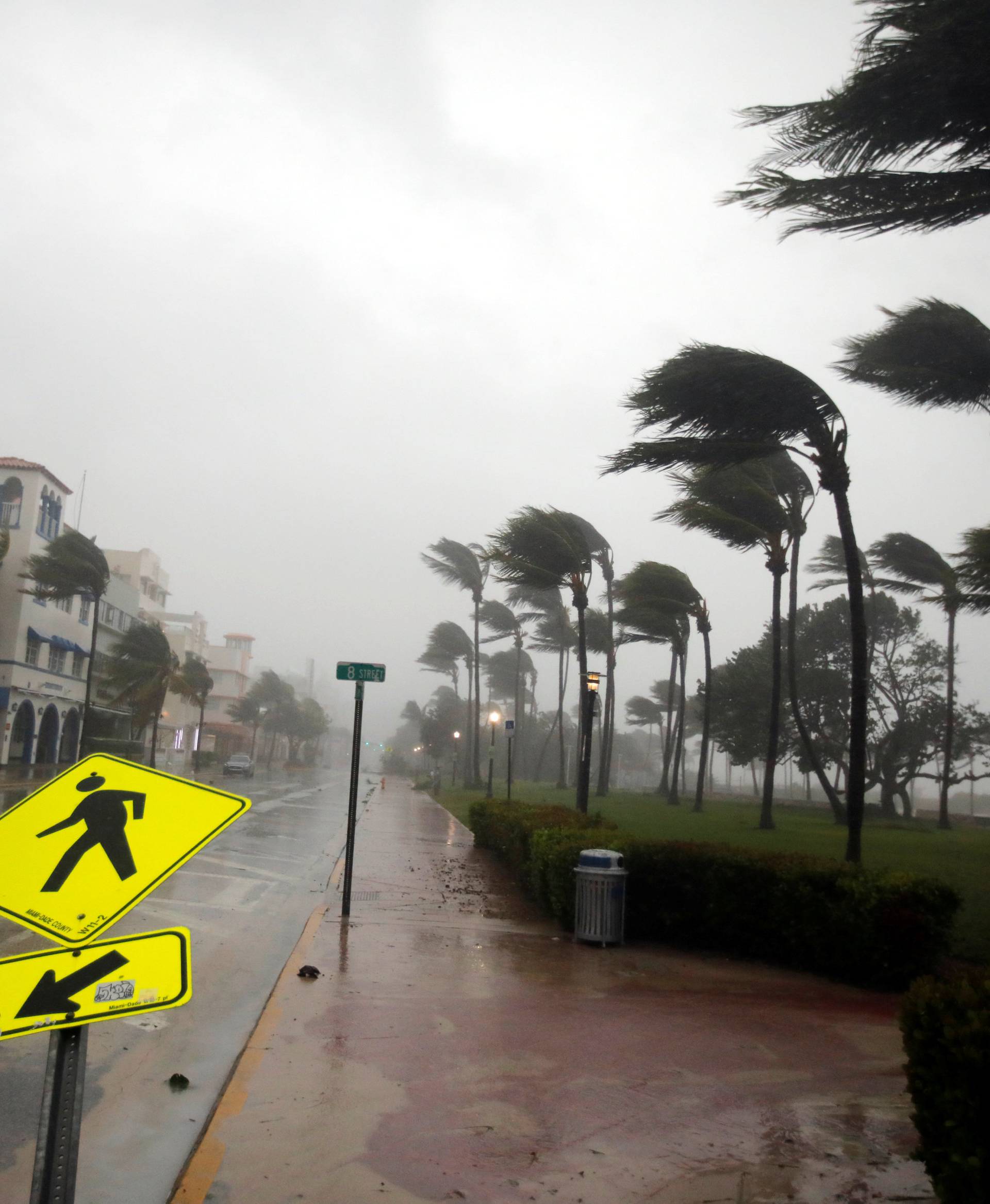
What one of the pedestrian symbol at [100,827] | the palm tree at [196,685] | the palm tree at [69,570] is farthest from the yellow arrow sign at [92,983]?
the palm tree at [196,685]

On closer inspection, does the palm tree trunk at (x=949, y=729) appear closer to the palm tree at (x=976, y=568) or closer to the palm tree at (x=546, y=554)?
the palm tree at (x=976, y=568)

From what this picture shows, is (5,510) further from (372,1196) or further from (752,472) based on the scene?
(372,1196)

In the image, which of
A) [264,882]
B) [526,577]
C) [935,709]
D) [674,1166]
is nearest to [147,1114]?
[674,1166]

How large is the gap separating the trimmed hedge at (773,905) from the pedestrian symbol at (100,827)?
271 inches

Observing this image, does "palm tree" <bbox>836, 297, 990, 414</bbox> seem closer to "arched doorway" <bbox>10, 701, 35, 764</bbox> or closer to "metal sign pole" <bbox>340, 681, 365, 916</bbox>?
"metal sign pole" <bbox>340, 681, 365, 916</bbox>

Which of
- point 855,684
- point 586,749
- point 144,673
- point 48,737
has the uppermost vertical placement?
point 144,673

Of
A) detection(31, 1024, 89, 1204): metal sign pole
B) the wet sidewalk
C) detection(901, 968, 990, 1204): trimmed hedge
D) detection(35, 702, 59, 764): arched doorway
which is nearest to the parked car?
detection(35, 702, 59, 764): arched doorway

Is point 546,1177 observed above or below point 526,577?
below

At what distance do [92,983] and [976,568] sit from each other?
18.6 m

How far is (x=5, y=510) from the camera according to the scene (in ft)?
139

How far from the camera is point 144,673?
1900 inches

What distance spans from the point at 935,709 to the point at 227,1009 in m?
38.3

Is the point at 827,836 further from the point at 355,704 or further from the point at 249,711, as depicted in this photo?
the point at 249,711

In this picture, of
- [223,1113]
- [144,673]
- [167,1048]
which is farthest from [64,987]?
[144,673]
